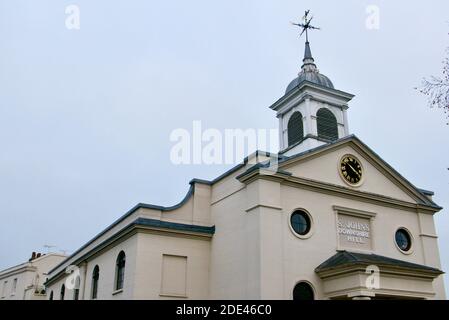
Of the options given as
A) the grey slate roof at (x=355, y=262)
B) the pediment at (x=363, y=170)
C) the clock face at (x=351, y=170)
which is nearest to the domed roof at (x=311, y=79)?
the pediment at (x=363, y=170)

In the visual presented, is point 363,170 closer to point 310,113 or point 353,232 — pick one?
point 353,232

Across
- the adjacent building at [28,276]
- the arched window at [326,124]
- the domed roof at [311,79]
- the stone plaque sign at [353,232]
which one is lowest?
the stone plaque sign at [353,232]

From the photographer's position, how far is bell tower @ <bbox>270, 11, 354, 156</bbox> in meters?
27.0

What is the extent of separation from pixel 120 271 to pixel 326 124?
13.5 meters

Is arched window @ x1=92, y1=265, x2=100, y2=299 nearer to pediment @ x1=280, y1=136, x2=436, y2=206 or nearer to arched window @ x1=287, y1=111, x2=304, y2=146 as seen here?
pediment @ x1=280, y1=136, x2=436, y2=206

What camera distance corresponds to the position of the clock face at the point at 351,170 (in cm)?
2356

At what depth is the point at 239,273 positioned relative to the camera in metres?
20.9

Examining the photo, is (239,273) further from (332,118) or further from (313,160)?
(332,118)

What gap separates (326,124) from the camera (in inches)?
1088

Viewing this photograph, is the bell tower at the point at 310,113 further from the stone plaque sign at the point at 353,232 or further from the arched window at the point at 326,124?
the stone plaque sign at the point at 353,232

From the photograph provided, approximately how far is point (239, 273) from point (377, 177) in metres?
8.90

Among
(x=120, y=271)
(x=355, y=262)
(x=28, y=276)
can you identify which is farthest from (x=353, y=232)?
(x=28, y=276)

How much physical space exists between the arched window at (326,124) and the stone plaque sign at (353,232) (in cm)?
561
